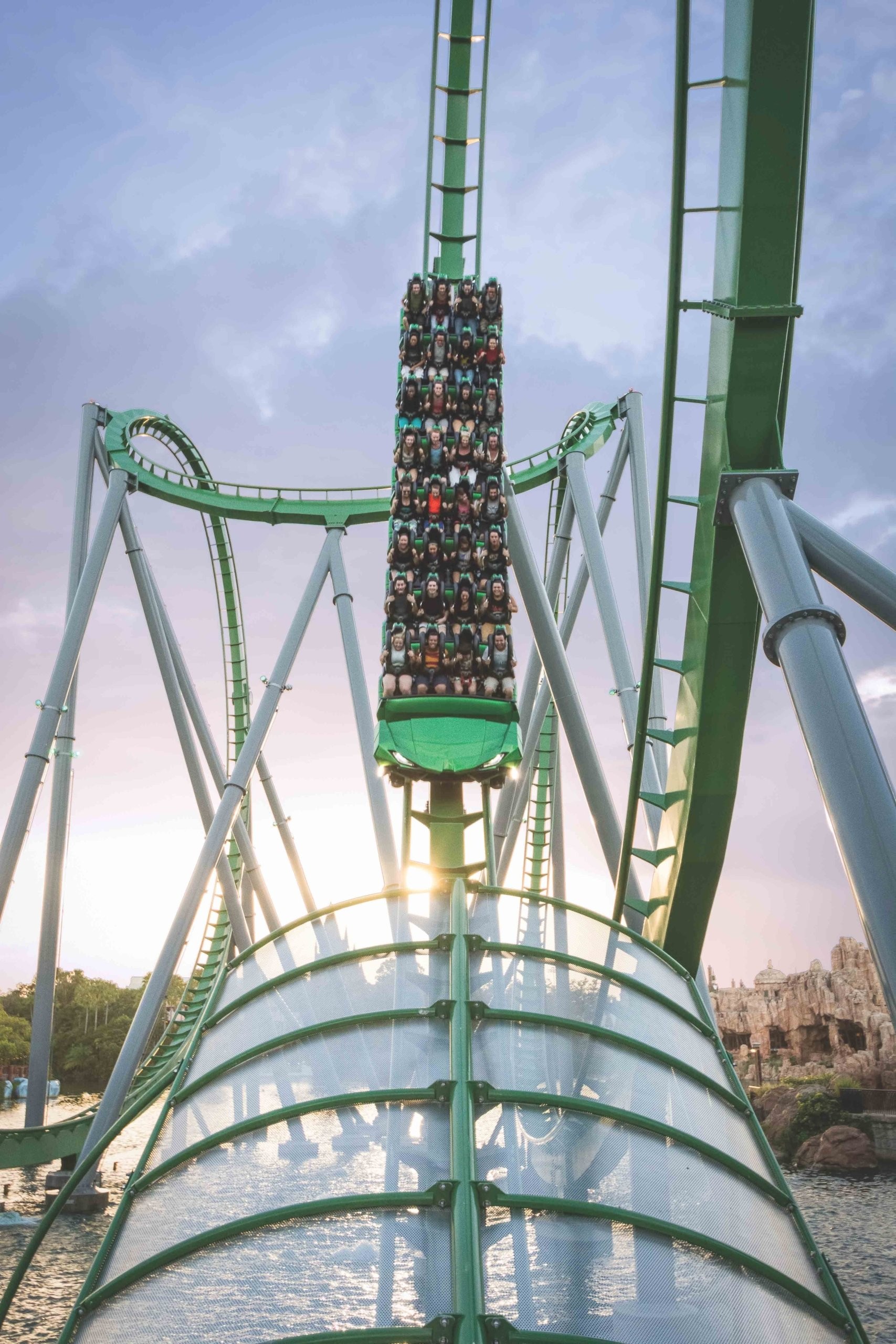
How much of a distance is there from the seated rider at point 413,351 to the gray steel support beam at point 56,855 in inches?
240

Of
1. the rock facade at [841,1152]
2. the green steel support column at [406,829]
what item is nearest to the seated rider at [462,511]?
the green steel support column at [406,829]

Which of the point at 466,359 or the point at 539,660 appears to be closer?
the point at 466,359

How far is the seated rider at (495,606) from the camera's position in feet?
26.4

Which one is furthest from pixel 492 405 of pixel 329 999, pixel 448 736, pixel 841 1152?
pixel 841 1152

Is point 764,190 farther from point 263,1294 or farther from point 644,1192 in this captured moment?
point 263,1294

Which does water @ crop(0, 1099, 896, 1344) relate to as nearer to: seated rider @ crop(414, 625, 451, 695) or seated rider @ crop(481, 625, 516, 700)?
seated rider @ crop(414, 625, 451, 695)

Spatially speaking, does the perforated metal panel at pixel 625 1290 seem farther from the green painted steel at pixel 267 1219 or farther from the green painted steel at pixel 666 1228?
the green painted steel at pixel 267 1219

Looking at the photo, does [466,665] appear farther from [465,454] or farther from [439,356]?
[439,356]

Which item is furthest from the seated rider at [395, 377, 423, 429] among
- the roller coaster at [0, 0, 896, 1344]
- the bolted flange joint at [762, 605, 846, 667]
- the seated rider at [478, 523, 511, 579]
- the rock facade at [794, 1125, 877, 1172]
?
the rock facade at [794, 1125, 877, 1172]

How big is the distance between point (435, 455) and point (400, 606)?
1637 millimetres

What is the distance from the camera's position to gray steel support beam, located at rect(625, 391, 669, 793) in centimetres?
1055

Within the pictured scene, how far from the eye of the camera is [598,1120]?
270 cm

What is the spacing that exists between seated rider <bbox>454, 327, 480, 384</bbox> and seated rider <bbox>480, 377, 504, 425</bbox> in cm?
18

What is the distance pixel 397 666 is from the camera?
7.67 metres
